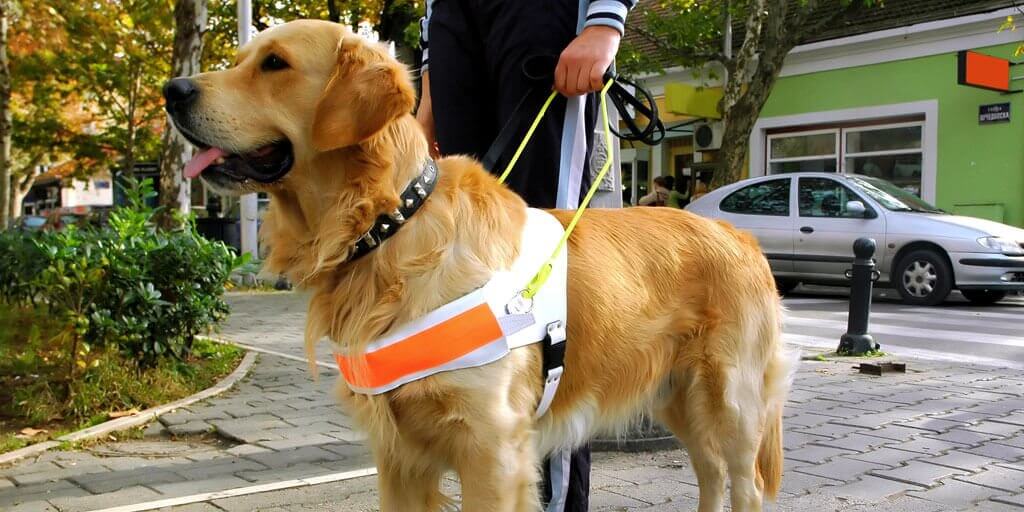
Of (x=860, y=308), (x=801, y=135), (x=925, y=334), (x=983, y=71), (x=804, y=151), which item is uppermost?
(x=983, y=71)

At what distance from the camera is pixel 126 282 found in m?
5.30

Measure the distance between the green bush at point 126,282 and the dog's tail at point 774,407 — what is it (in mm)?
3873

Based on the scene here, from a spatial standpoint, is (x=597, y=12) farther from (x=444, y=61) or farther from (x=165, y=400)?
(x=165, y=400)

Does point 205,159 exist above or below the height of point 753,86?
below

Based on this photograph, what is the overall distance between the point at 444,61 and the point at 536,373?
1.32 metres

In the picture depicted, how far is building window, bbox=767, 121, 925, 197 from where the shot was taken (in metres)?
18.5

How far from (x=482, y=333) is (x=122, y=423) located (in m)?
3.53

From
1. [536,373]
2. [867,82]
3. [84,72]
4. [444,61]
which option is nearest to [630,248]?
[536,373]

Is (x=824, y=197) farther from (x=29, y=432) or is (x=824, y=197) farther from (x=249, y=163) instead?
(x=249, y=163)

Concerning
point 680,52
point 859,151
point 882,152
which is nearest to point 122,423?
point 680,52

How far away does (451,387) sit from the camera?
7.11 feet

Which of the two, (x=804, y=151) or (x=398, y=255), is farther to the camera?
(x=804, y=151)

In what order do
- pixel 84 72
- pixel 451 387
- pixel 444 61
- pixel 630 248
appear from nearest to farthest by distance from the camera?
pixel 451 387 → pixel 630 248 → pixel 444 61 → pixel 84 72

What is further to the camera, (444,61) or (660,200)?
(660,200)
